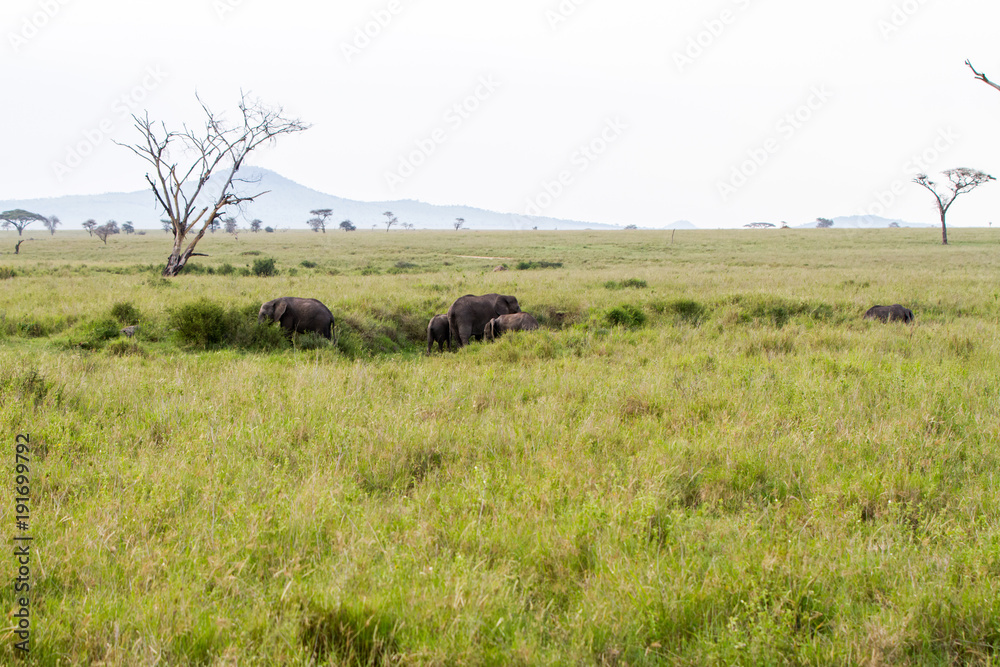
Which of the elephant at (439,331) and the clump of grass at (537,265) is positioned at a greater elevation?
the clump of grass at (537,265)

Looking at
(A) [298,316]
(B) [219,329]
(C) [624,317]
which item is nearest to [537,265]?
(C) [624,317]

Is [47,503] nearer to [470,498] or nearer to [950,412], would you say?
[470,498]

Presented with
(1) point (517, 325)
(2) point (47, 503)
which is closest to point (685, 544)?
(2) point (47, 503)

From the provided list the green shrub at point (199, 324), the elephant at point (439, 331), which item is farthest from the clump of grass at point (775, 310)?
the green shrub at point (199, 324)

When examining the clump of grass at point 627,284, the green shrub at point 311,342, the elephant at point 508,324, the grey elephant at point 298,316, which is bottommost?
the green shrub at point 311,342

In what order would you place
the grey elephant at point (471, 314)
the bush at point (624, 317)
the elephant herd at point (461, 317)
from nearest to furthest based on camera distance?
the elephant herd at point (461, 317)
the grey elephant at point (471, 314)
the bush at point (624, 317)

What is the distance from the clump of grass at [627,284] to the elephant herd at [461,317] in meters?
6.77

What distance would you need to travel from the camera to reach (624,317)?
13.1 m

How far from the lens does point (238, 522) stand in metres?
3.34

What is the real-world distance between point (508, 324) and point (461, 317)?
111 cm

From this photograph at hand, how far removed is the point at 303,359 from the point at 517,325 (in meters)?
4.46

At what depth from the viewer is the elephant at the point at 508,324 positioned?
38.9ft

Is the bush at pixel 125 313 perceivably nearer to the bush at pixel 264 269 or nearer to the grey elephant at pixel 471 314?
the grey elephant at pixel 471 314

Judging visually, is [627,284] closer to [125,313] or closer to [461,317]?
[461,317]
